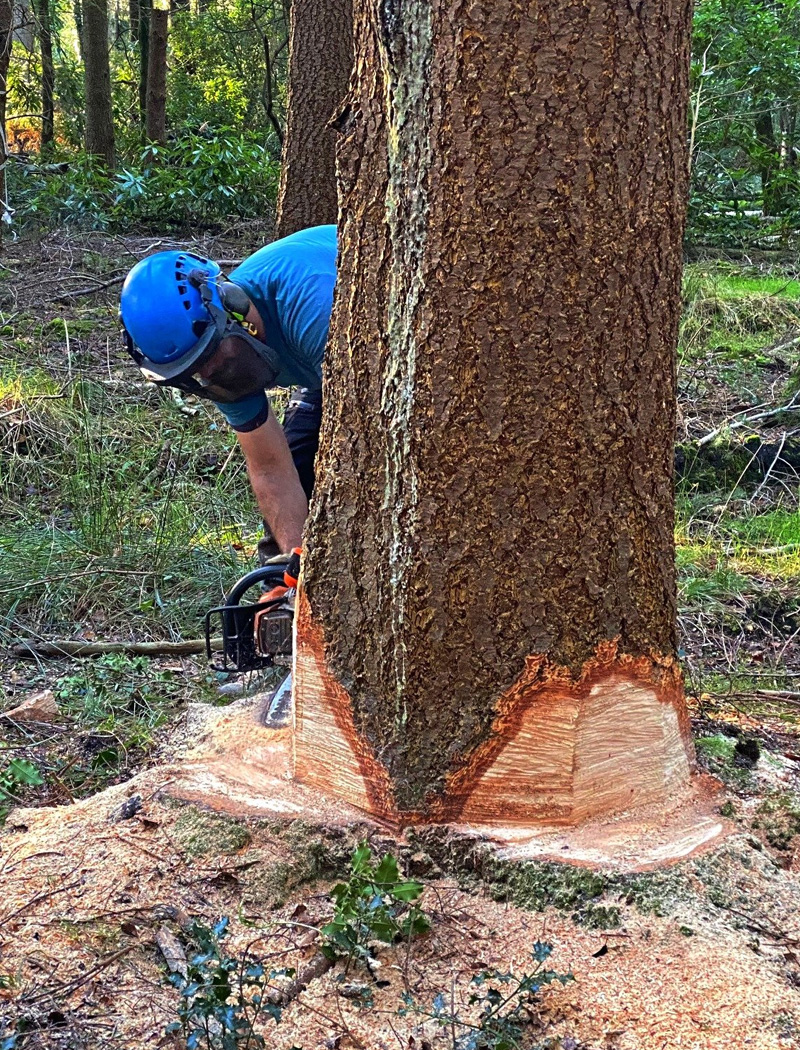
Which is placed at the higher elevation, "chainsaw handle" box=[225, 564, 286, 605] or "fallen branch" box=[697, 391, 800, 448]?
"fallen branch" box=[697, 391, 800, 448]

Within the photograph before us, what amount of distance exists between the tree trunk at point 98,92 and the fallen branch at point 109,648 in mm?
8846

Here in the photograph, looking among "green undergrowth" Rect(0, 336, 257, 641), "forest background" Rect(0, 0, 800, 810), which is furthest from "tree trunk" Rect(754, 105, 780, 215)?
"green undergrowth" Rect(0, 336, 257, 641)

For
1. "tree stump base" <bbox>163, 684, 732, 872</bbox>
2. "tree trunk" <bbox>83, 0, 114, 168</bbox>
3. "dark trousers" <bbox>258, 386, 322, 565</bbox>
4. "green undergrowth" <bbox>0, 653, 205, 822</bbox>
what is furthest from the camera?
"tree trunk" <bbox>83, 0, 114, 168</bbox>

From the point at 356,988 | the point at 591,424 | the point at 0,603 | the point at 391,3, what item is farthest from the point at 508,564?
the point at 0,603

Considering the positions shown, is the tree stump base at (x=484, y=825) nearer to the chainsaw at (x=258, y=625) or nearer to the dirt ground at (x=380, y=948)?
the dirt ground at (x=380, y=948)

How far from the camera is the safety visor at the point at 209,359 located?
2.89 metres

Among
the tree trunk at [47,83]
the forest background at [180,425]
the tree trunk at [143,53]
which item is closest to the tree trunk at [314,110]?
the forest background at [180,425]

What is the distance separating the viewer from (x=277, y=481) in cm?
323

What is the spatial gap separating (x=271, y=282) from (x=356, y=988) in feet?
7.15

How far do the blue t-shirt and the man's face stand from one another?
10cm

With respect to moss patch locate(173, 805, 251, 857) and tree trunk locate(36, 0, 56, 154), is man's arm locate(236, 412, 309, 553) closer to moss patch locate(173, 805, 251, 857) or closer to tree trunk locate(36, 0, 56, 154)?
moss patch locate(173, 805, 251, 857)

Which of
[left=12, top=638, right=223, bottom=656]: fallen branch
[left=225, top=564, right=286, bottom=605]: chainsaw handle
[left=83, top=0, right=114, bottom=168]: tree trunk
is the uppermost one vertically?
[left=83, top=0, right=114, bottom=168]: tree trunk

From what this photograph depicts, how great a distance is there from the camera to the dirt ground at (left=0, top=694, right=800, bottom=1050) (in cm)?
157

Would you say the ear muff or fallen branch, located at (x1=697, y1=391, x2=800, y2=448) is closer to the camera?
the ear muff
